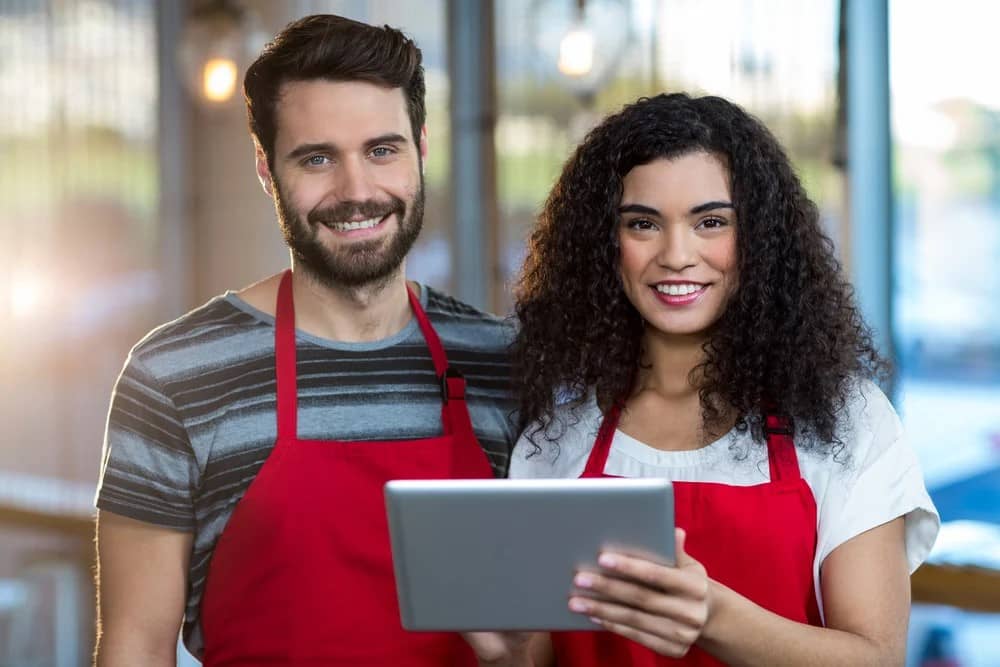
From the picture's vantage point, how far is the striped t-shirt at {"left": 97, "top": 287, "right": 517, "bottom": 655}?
5.46 feet

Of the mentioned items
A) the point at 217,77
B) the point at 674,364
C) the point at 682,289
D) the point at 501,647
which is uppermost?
the point at 217,77

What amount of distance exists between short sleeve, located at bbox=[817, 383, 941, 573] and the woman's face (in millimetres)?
231

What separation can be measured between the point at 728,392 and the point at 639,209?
259mm

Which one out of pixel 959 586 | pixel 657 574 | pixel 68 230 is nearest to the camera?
pixel 657 574

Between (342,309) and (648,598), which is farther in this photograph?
(342,309)

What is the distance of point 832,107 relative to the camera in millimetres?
3834

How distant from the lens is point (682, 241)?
1553mm

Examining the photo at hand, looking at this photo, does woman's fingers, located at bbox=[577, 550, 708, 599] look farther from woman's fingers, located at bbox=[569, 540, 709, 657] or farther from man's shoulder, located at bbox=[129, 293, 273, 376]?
man's shoulder, located at bbox=[129, 293, 273, 376]

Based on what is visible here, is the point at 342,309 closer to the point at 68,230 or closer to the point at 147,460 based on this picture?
the point at 147,460

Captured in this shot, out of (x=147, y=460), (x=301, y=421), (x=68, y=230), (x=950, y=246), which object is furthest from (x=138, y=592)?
(x=68, y=230)

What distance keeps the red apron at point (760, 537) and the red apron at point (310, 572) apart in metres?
0.32

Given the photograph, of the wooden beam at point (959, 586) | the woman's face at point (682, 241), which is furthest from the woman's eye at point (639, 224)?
the wooden beam at point (959, 586)

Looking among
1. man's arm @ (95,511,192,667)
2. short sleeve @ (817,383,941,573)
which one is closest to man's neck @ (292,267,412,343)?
man's arm @ (95,511,192,667)

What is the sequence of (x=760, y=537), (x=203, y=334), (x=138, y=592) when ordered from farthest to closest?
(x=203, y=334)
(x=138, y=592)
(x=760, y=537)
